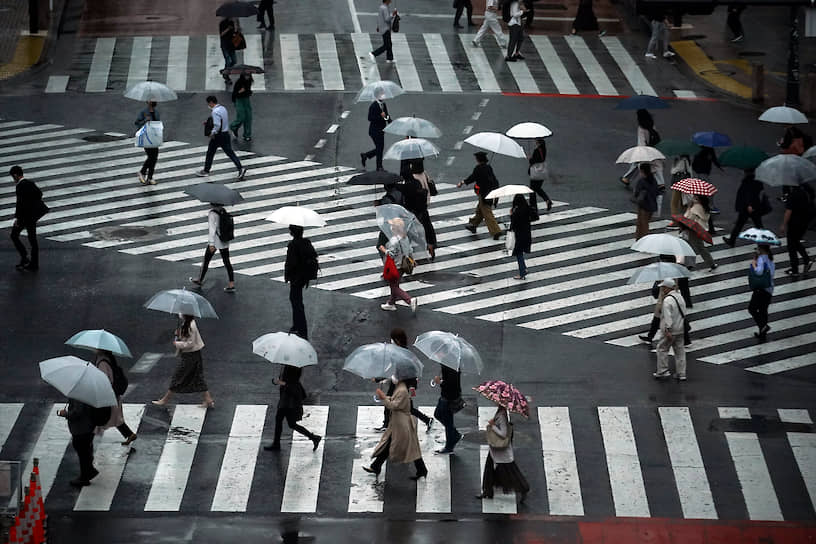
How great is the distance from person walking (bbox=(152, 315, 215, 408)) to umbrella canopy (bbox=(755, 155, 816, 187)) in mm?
11258

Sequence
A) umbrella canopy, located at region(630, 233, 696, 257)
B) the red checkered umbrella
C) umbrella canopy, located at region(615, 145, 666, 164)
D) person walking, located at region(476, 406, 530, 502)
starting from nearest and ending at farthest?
1. person walking, located at region(476, 406, 530, 502)
2. umbrella canopy, located at region(630, 233, 696, 257)
3. the red checkered umbrella
4. umbrella canopy, located at region(615, 145, 666, 164)

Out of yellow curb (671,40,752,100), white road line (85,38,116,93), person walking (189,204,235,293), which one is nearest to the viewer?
person walking (189,204,235,293)

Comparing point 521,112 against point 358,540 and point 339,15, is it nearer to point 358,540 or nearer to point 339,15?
point 339,15

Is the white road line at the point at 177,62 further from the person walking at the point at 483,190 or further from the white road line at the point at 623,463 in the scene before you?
the white road line at the point at 623,463

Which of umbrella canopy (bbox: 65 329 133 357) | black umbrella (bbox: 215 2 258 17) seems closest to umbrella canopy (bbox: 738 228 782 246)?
umbrella canopy (bbox: 65 329 133 357)

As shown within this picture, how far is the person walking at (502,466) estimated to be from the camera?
53.0ft

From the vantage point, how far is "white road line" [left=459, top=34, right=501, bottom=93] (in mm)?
35781

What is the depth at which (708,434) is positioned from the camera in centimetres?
1825

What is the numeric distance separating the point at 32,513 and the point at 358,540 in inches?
140

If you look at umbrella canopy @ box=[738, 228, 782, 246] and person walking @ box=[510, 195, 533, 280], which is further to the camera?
person walking @ box=[510, 195, 533, 280]

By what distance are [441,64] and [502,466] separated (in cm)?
2295

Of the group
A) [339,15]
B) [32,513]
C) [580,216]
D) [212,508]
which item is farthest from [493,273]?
[339,15]

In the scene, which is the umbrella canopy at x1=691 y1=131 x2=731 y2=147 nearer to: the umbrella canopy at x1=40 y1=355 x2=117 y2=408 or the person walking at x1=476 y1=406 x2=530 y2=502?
the person walking at x1=476 y1=406 x2=530 y2=502

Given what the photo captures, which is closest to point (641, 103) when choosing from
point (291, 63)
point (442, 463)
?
point (291, 63)
